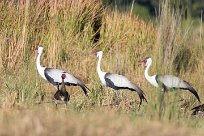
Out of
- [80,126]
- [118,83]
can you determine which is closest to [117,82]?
[118,83]

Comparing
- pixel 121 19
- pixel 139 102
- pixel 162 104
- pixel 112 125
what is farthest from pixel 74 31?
pixel 112 125

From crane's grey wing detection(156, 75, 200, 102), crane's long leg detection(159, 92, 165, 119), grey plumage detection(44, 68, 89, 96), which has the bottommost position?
crane's long leg detection(159, 92, 165, 119)

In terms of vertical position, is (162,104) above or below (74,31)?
below

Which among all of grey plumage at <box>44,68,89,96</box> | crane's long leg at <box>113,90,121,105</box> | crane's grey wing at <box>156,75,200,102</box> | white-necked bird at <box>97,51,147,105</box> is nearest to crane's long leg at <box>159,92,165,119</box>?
crane's grey wing at <box>156,75,200,102</box>

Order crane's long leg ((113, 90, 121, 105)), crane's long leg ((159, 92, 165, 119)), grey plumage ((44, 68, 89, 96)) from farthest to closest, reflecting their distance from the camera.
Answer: grey plumage ((44, 68, 89, 96)), crane's long leg ((113, 90, 121, 105)), crane's long leg ((159, 92, 165, 119))

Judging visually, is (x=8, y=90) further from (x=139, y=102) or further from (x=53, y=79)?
(x=139, y=102)

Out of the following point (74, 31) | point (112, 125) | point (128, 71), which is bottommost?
point (112, 125)

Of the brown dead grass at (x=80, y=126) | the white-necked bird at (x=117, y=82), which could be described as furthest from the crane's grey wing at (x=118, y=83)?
the brown dead grass at (x=80, y=126)

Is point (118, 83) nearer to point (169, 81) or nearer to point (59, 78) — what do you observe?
point (59, 78)

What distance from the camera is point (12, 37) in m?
13.2

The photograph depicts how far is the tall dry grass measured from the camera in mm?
10516

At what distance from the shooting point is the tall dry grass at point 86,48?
10.5 metres

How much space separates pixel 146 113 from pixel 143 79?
16.3ft

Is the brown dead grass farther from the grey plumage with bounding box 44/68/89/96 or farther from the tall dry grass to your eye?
the grey plumage with bounding box 44/68/89/96
